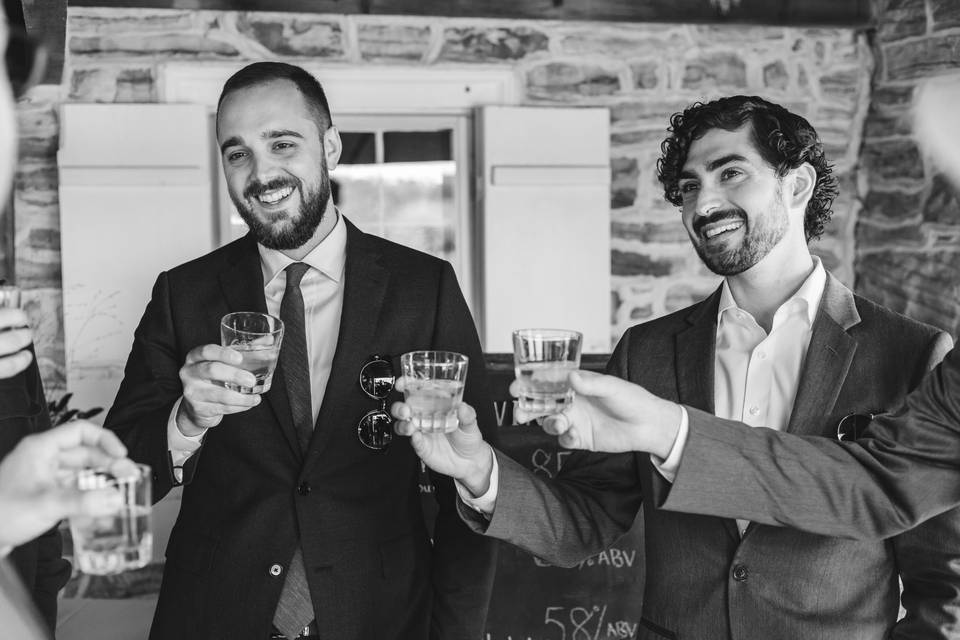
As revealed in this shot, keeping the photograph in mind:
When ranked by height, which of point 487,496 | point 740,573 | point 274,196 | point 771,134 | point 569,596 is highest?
point 771,134

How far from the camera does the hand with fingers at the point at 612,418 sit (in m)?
1.52

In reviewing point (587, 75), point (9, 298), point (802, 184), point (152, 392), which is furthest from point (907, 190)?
point (9, 298)

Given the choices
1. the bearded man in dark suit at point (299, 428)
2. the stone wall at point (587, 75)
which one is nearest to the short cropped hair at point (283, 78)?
the bearded man in dark suit at point (299, 428)

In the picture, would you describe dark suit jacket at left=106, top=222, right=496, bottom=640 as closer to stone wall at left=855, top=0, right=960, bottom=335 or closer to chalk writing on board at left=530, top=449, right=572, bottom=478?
chalk writing on board at left=530, top=449, right=572, bottom=478

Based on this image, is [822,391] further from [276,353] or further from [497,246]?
[497,246]

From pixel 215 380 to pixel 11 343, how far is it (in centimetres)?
40

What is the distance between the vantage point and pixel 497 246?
411 centimetres

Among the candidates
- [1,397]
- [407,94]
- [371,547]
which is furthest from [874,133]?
[1,397]

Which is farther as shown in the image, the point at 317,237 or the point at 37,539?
the point at 317,237

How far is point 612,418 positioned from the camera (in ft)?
5.30

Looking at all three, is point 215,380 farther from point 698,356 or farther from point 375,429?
point 698,356

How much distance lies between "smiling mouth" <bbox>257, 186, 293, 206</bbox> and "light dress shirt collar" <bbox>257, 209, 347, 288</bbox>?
4.6 inches

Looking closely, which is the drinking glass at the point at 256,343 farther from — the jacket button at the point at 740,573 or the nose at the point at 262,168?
the jacket button at the point at 740,573

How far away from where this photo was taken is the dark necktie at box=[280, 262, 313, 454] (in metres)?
2.03
